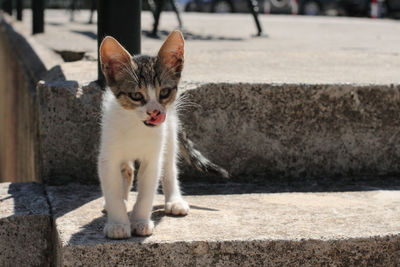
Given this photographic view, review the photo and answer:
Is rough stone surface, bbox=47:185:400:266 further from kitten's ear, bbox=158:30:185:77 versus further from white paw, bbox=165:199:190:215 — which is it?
kitten's ear, bbox=158:30:185:77

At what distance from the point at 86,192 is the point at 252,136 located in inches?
35.6

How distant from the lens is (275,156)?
3305mm

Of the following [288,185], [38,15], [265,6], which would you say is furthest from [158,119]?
[265,6]

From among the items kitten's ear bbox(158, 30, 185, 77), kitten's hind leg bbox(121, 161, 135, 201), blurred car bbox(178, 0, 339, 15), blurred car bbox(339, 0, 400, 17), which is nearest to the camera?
kitten's ear bbox(158, 30, 185, 77)

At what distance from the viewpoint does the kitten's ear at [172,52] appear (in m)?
2.44

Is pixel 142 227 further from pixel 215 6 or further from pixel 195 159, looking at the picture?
pixel 215 6

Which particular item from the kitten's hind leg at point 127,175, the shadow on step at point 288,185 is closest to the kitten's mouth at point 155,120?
the kitten's hind leg at point 127,175

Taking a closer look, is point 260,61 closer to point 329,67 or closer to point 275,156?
point 329,67

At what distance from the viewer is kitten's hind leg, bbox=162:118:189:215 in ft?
8.82

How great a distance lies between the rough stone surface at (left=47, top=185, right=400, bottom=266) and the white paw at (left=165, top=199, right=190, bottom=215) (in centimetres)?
3

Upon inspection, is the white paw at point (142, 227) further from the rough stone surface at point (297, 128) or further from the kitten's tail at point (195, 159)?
the rough stone surface at point (297, 128)

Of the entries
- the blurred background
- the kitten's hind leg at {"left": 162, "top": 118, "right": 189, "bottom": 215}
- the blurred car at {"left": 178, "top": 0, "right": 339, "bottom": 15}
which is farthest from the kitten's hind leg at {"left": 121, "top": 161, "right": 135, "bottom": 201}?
the blurred car at {"left": 178, "top": 0, "right": 339, "bottom": 15}

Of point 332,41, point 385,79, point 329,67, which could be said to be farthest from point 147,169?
point 332,41

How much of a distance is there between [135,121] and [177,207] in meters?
0.45
